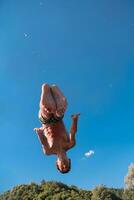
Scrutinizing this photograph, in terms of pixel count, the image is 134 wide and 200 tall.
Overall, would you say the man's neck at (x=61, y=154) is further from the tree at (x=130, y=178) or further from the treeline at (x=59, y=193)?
the treeline at (x=59, y=193)

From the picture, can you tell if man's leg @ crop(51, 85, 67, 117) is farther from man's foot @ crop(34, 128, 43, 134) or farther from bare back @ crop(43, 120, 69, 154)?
man's foot @ crop(34, 128, 43, 134)

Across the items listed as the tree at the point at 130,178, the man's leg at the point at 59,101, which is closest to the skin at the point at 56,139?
the man's leg at the point at 59,101

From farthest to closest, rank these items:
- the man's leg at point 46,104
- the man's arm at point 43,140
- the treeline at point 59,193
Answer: the treeline at point 59,193, the man's arm at point 43,140, the man's leg at point 46,104

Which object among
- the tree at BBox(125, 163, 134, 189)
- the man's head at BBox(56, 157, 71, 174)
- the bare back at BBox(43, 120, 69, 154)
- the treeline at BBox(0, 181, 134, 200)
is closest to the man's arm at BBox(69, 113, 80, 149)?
the bare back at BBox(43, 120, 69, 154)

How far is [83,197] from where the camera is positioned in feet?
232

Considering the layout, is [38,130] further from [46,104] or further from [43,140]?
[46,104]

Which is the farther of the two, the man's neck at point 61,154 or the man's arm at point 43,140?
the man's arm at point 43,140

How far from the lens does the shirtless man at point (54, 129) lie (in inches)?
453

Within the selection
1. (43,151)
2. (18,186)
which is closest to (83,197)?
(18,186)

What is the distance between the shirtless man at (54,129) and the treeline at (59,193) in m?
50.5

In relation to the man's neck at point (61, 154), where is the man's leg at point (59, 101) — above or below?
above

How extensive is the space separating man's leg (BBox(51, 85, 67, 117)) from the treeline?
50937 mm

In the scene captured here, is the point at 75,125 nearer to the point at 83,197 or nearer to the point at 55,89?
the point at 55,89

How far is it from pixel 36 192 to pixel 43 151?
65315 millimetres
